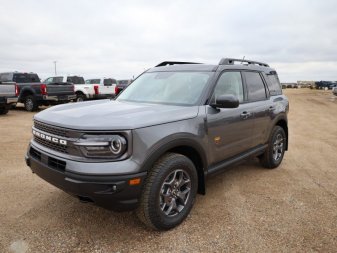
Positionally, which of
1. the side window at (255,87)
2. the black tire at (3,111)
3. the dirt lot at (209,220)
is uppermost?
the side window at (255,87)

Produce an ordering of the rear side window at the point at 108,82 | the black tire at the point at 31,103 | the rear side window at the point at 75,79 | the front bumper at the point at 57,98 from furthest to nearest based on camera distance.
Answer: the rear side window at the point at 108,82 < the rear side window at the point at 75,79 < the black tire at the point at 31,103 < the front bumper at the point at 57,98

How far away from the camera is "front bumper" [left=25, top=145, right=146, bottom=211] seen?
2787 millimetres

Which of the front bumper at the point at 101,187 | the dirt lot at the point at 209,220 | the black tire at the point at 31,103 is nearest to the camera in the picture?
the front bumper at the point at 101,187

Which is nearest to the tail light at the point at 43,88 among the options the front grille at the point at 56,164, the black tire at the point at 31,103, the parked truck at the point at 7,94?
the black tire at the point at 31,103

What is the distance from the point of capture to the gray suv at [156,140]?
9.37ft

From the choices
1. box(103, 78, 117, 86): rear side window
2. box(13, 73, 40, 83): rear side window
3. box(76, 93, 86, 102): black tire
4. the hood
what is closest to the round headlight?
the hood

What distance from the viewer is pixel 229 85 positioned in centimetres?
434

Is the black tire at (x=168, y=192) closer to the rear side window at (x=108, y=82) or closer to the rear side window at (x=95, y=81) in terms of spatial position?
the rear side window at (x=108, y=82)

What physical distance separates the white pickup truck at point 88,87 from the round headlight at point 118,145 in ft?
49.3

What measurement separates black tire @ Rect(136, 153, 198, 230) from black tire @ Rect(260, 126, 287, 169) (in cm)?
228

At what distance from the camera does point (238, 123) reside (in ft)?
14.0

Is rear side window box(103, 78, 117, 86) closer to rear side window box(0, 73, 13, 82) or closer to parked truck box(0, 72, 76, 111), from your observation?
parked truck box(0, 72, 76, 111)

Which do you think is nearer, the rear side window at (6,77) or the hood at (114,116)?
the hood at (114,116)

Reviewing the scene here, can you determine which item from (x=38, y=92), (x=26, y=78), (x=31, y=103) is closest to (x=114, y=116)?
(x=38, y=92)
